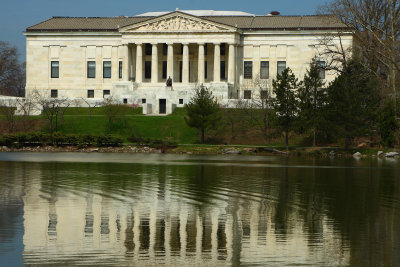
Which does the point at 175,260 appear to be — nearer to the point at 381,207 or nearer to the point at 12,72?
the point at 381,207

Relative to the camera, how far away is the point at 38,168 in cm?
4631

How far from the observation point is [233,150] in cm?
7475

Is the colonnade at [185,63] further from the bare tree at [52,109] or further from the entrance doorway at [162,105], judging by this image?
the bare tree at [52,109]

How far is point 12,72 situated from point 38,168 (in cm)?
11955

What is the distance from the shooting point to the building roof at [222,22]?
392ft

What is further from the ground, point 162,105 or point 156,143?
point 162,105

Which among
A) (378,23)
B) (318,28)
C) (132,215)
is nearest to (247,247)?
(132,215)

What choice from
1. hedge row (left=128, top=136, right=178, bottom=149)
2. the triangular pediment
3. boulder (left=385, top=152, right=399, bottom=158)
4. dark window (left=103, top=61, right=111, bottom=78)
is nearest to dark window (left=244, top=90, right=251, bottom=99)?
the triangular pediment

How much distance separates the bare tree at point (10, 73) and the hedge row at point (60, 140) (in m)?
66.5

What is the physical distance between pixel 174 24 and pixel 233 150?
1912 inches

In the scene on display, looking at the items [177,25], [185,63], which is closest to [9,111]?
[185,63]

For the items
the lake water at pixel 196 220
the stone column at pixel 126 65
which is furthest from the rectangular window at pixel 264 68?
the lake water at pixel 196 220

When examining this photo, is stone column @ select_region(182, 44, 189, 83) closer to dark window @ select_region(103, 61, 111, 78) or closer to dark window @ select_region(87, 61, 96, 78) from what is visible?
dark window @ select_region(103, 61, 111, 78)

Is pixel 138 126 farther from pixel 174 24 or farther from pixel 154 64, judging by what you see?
pixel 174 24
